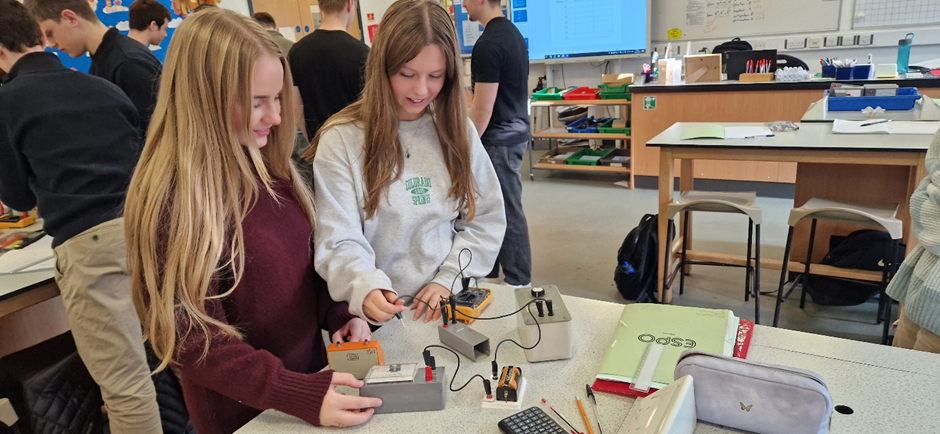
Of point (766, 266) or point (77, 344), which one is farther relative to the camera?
point (766, 266)

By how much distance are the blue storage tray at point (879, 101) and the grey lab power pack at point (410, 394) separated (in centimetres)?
276

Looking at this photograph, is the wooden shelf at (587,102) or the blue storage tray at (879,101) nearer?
the blue storage tray at (879,101)

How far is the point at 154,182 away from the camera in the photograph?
87cm

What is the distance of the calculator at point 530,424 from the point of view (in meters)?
0.79

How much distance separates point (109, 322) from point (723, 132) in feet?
7.81

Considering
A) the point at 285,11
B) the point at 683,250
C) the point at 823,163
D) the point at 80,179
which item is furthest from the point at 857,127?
the point at 285,11

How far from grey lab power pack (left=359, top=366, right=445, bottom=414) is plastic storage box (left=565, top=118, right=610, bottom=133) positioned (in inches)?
161

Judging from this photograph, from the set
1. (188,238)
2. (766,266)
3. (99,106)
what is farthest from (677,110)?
(188,238)

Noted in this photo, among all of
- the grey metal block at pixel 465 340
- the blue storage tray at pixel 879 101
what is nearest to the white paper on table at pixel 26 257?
the grey metal block at pixel 465 340

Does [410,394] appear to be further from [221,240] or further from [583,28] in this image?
[583,28]

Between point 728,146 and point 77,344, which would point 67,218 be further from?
point 728,146

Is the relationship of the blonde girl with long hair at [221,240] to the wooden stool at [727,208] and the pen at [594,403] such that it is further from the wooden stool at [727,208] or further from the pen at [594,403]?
the wooden stool at [727,208]

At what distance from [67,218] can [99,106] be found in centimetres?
31

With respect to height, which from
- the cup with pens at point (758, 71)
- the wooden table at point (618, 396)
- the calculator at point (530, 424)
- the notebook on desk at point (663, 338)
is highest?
the cup with pens at point (758, 71)
